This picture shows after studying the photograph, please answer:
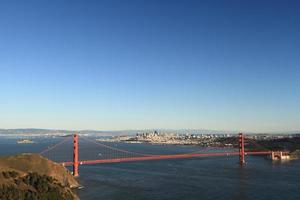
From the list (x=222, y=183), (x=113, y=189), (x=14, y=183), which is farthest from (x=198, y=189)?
(x=14, y=183)

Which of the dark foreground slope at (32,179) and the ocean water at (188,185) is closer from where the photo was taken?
the dark foreground slope at (32,179)

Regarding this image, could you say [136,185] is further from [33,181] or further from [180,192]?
[33,181]

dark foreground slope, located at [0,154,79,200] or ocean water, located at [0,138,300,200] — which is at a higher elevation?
dark foreground slope, located at [0,154,79,200]

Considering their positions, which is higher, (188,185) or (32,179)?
(32,179)

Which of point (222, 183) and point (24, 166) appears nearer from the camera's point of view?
point (24, 166)

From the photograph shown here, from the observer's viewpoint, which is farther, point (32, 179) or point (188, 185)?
point (188, 185)

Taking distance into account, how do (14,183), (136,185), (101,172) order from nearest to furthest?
1. (14,183)
2. (136,185)
3. (101,172)

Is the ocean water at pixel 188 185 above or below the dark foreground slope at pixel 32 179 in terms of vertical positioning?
below

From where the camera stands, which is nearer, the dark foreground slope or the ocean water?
the dark foreground slope
